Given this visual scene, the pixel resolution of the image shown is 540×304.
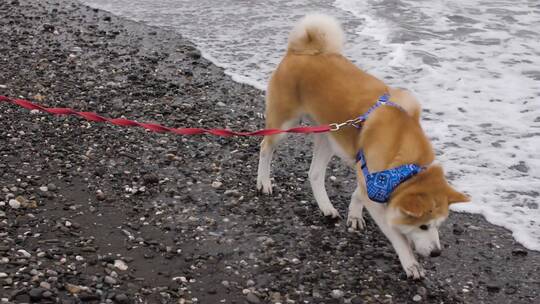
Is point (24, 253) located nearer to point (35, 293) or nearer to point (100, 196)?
point (35, 293)

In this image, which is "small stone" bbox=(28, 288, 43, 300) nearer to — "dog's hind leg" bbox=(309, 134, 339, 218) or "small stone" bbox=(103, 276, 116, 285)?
"small stone" bbox=(103, 276, 116, 285)

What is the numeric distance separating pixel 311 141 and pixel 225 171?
1.23 meters

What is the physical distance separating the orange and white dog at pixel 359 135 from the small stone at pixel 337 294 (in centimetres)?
53

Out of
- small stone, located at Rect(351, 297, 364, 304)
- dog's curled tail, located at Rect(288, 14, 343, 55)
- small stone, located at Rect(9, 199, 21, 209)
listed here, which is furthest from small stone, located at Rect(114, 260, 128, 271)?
dog's curled tail, located at Rect(288, 14, 343, 55)

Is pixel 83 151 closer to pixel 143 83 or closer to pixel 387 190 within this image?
pixel 143 83

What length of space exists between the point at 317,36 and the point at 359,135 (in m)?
1.00

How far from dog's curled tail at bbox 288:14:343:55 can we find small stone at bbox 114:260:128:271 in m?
2.27

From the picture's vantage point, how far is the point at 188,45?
9594mm

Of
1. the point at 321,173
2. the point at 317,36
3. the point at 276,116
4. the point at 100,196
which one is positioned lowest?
the point at 100,196

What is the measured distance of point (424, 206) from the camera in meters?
3.86

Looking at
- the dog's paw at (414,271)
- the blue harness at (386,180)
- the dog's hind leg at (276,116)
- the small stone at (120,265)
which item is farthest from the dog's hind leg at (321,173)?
the small stone at (120,265)

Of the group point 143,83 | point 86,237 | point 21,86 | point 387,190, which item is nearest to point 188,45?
point 143,83

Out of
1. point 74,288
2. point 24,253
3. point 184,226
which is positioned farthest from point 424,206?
point 24,253

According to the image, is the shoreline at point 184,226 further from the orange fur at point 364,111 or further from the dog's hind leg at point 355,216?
the orange fur at point 364,111
